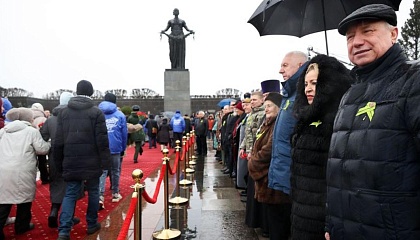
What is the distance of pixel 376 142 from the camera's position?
5.42 ft

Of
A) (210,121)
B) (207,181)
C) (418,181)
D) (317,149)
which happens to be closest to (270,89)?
(317,149)

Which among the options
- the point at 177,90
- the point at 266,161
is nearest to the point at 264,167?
the point at 266,161

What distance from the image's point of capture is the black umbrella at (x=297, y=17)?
4266mm

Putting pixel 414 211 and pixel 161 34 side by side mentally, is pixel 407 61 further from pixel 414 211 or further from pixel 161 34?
pixel 161 34

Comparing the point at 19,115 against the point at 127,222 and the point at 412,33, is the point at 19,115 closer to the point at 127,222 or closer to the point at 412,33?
the point at 127,222

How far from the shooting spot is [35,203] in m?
6.39

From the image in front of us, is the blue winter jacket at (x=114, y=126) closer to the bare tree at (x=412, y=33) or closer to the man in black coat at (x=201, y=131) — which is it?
the man in black coat at (x=201, y=131)

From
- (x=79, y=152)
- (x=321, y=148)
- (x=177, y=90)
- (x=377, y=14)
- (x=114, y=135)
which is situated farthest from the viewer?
(x=177, y=90)

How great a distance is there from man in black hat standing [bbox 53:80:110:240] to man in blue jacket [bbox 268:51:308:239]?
232 cm

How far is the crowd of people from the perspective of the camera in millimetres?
1604

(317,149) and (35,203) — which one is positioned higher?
(317,149)

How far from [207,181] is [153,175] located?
1.69 meters

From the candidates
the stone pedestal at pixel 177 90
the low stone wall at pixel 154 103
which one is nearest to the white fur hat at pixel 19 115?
the stone pedestal at pixel 177 90

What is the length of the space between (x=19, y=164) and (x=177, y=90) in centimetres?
1724
